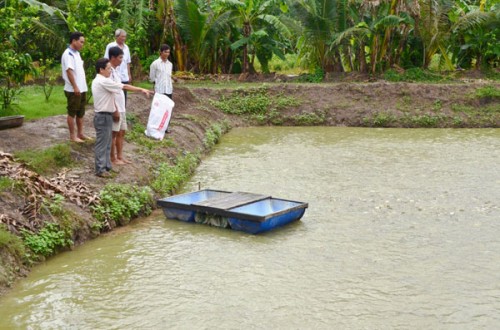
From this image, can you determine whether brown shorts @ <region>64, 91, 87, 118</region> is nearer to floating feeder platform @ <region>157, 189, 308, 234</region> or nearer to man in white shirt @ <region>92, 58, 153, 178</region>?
man in white shirt @ <region>92, 58, 153, 178</region>

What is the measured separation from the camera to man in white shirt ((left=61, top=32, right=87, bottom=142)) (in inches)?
378

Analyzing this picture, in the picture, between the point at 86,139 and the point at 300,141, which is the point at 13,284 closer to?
the point at 86,139

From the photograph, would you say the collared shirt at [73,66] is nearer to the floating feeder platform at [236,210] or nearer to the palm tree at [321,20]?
the floating feeder platform at [236,210]

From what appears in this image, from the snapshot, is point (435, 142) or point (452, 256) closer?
point (452, 256)

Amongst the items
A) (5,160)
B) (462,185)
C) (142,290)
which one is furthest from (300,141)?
(142,290)

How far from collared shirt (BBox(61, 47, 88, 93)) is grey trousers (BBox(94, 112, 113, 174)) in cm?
84

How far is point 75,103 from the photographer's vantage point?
9836 mm

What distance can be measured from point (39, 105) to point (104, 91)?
4.69m

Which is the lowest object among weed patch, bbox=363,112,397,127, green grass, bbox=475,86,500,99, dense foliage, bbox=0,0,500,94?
weed patch, bbox=363,112,397,127

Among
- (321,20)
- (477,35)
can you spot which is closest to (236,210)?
(321,20)

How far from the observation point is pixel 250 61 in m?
23.2

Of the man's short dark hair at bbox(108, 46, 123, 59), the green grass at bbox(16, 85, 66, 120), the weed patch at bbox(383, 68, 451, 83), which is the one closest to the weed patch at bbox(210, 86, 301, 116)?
the weed patch at bbox(383, 68, 451, 83)

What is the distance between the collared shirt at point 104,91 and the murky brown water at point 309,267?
1.69 metres

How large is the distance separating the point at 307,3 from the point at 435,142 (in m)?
7.65
